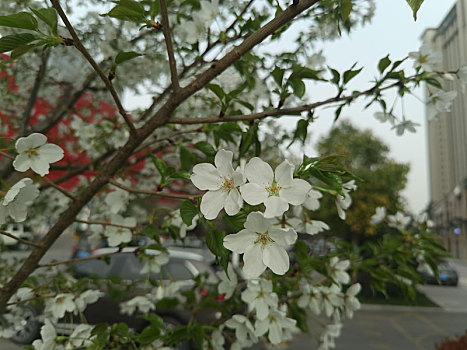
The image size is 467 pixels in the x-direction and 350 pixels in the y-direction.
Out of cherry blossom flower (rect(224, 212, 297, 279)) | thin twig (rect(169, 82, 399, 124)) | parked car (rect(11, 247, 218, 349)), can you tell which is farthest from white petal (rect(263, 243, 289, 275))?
parked car (rect(11, 247, 218, 349))

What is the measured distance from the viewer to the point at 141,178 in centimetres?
271

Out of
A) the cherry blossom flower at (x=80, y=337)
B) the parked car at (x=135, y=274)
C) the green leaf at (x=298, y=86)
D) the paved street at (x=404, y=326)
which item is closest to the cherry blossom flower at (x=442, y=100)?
the green leaf at (x=298, y=86)

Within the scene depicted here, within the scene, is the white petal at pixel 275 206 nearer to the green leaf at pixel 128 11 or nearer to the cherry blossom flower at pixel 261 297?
the green leaf at pixel 128 11

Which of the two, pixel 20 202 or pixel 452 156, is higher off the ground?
pixel 452 156

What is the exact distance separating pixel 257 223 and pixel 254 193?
0.04 meters

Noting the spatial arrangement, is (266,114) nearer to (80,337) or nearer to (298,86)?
(298,86)

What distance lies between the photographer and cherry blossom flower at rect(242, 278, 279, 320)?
982mm

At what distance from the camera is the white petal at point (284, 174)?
506mm

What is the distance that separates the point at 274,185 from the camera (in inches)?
20.1

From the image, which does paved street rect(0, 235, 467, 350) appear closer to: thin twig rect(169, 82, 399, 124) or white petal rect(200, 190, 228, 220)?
thin twig rect(169, 82, 399, 124)

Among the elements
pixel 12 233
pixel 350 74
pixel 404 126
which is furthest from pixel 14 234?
pixel 404 126

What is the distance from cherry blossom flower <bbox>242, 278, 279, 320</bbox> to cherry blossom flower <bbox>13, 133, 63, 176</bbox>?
0.62m

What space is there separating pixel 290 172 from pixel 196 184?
0.15m

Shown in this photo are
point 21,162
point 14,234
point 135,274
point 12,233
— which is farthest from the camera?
point 135,274
